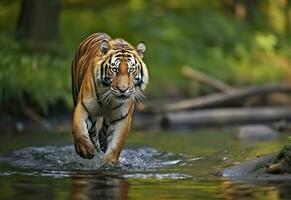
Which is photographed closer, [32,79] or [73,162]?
[73,162]

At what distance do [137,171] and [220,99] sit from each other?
31.7 feet

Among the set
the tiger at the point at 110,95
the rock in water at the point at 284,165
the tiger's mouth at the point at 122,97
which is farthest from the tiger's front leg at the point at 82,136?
the rock in water at the point at 284,165

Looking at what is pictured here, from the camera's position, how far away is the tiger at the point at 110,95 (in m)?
10.6

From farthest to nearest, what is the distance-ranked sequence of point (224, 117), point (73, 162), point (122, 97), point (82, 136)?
point (224, 117)
point (73, 162)
point (82, 136)
point (122, 97)

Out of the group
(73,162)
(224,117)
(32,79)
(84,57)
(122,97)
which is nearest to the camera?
(122,97)

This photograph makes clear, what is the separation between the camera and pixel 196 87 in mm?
20750

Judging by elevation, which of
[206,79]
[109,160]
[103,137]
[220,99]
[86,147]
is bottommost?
[109,160]

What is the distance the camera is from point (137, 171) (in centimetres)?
1027

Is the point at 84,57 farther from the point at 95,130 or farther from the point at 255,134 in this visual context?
the point at 255,134

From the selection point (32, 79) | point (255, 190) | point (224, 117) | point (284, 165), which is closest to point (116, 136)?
point (284, 165)

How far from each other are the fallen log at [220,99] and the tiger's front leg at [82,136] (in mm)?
8052

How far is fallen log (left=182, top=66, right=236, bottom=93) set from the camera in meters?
20.4

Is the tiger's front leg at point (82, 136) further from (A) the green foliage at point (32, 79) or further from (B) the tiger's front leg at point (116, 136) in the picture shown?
(A) the green foliage at point (32, 79)

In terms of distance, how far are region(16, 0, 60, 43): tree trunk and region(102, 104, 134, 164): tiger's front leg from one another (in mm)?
9290
